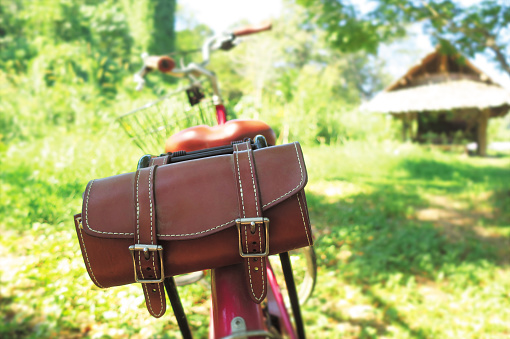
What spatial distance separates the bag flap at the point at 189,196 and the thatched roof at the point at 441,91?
42.0 feet

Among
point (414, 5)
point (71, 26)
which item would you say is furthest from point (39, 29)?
point (414, 5)

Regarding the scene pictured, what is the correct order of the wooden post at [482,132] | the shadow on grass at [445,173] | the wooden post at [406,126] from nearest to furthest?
the shadow on grass at [445,173]
the wooden post at [482,132]
the wooden post at [406,126]

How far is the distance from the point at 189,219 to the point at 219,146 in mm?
273

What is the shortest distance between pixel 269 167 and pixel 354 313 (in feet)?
6.21

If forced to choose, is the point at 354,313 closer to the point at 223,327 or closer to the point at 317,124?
Result: the point at 317,124

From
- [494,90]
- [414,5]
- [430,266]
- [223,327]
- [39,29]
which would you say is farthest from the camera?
[39,29]

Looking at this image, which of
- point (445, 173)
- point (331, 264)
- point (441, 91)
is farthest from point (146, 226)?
point (441, 91)

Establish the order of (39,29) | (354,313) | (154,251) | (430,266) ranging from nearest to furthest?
(154,251) < (354,313) < (430,266) < (39,29)

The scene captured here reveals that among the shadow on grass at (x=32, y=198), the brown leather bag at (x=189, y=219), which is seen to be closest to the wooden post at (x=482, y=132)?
the shadow on grass at (x=32, y=198)

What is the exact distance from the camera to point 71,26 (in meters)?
17.2

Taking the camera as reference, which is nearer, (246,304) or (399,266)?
(246,304)

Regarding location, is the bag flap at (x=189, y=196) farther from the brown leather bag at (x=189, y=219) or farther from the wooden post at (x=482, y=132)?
the wooden post at (x=482, y=132)

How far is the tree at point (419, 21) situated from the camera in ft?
12.8

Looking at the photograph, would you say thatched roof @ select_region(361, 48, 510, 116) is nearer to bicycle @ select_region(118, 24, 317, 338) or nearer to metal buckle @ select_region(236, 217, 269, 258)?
bicycle @ select_region(118, 24, 317, 338)
